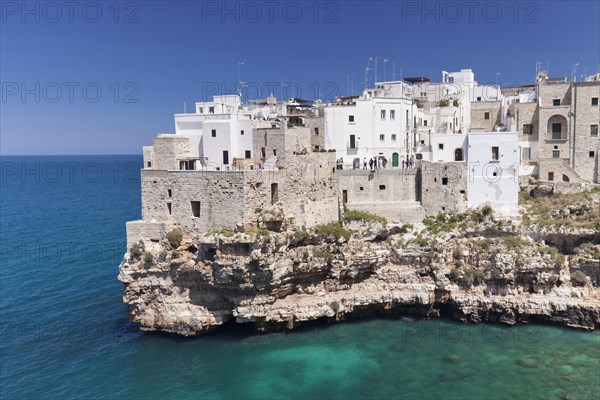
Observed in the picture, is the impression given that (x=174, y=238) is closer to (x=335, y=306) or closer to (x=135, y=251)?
(x=135, y=251)

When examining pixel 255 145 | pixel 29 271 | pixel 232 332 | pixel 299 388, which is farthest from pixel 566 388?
pixel 29 271

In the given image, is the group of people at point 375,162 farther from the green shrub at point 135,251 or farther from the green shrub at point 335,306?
the green shrub at point 135,251

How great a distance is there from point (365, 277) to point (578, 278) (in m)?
12.4

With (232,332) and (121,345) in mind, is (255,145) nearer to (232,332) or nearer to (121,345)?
(232,332)

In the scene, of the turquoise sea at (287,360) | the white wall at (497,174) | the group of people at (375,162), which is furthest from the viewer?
the group of people at (375,162)

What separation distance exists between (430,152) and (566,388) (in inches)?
747

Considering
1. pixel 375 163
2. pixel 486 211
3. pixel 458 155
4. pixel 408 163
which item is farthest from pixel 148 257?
pixel 458 155

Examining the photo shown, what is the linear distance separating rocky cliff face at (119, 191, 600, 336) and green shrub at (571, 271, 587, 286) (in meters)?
0.06

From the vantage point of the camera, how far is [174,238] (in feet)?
90.6

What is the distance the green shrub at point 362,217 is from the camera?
A: 31.1 m

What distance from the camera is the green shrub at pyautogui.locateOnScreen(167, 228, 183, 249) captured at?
90.5ft

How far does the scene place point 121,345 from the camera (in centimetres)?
2728

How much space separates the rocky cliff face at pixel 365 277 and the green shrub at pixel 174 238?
0.32 metres

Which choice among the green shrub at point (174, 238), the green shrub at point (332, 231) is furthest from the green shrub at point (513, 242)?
the green shrub at point (174, 238)
